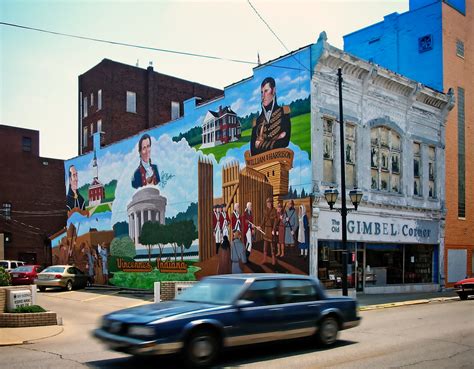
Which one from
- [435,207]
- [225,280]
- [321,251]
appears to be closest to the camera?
[225,280]

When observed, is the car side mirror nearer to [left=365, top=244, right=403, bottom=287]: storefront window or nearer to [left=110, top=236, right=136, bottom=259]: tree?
[left=365, top=244, right=403, bottom=287]: storefront window

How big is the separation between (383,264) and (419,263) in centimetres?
353

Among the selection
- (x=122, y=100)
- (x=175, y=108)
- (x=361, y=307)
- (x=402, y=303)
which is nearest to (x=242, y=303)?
(x=361, y=307)

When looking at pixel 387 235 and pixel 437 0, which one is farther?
pixel 437 0

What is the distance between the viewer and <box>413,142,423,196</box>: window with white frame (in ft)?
91.0

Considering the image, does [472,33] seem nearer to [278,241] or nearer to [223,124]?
[223,124]

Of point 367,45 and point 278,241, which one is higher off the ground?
point 367,45

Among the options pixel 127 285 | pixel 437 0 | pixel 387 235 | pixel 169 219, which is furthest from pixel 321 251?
pixel 437 0

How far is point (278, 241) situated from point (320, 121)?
5256 millimetres

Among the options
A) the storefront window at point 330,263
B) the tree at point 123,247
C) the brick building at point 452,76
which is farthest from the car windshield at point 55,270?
the brick building at point 452,76

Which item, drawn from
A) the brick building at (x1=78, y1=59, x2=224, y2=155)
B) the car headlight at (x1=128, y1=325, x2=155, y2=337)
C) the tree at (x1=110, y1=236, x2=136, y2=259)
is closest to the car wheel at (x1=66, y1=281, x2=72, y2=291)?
the tree at (x1=110, y1=236, x2=136, y2=259)

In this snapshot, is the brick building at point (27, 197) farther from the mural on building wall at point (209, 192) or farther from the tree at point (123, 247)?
the tree at point (123, 247)

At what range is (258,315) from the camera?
9391mm

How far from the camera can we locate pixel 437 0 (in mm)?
31500
